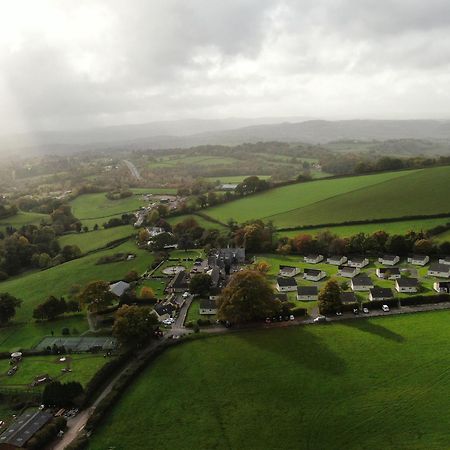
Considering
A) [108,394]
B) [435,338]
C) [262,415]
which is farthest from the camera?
[435,338]

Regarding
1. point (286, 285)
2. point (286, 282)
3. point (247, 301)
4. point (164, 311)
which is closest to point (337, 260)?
point (286, 282)

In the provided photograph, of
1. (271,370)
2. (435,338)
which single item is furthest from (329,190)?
(271,370)

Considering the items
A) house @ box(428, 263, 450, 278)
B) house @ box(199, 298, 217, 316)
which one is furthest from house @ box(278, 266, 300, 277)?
house @ box(428, 263, 450, 278)

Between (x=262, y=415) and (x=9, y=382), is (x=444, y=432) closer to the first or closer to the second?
(x=262, y=415)

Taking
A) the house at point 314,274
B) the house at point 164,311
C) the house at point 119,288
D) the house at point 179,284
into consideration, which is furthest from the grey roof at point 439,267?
the house at point 119,288

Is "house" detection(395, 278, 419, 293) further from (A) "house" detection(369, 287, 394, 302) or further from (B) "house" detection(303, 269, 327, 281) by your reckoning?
(B) "house" detection(303, 269, 327, 281)

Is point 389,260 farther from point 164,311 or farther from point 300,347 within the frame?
point 164,311
